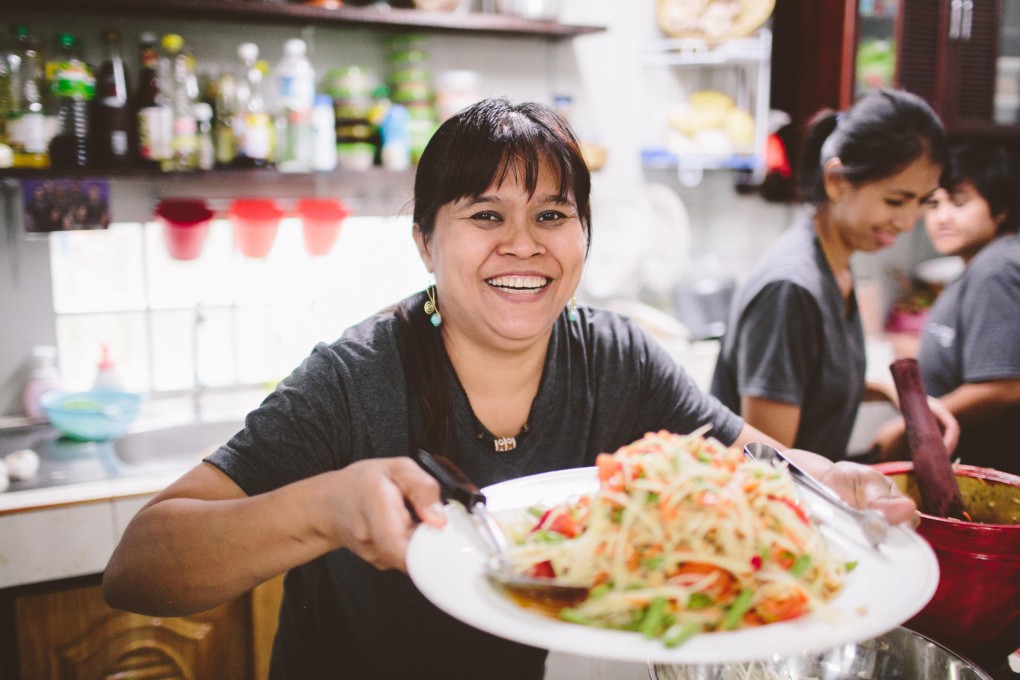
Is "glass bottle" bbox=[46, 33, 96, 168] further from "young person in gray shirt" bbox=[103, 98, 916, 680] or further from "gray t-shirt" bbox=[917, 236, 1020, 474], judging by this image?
"gray t-shirt" bbox=[917, 236, 1020, 474]

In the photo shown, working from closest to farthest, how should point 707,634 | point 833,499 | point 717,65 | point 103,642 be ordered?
1. point 707,634
2. point 833,499
3. point 103,642
4. point 717,65

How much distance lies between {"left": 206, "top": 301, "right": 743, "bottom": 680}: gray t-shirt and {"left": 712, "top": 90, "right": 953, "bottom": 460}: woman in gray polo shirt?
547 mm

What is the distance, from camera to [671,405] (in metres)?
1.49

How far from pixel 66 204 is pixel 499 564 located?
2.39 m

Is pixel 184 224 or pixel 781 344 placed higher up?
pixel 184 224

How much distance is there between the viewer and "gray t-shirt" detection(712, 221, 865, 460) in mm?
1818

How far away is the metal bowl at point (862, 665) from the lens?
994 millimetres

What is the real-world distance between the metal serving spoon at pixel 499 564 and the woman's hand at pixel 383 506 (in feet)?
0.15

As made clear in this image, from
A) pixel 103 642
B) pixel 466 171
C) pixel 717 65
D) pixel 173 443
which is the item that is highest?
pixel 717 65

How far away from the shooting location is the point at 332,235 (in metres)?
Answer: 3.05

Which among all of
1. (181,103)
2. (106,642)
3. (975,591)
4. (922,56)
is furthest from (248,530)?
(922,56)

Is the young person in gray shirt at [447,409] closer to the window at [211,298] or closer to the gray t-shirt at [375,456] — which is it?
the gray t-shirt at [375,456]

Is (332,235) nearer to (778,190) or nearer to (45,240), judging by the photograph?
(45,240)

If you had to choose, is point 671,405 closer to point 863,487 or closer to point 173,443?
point 863,487
